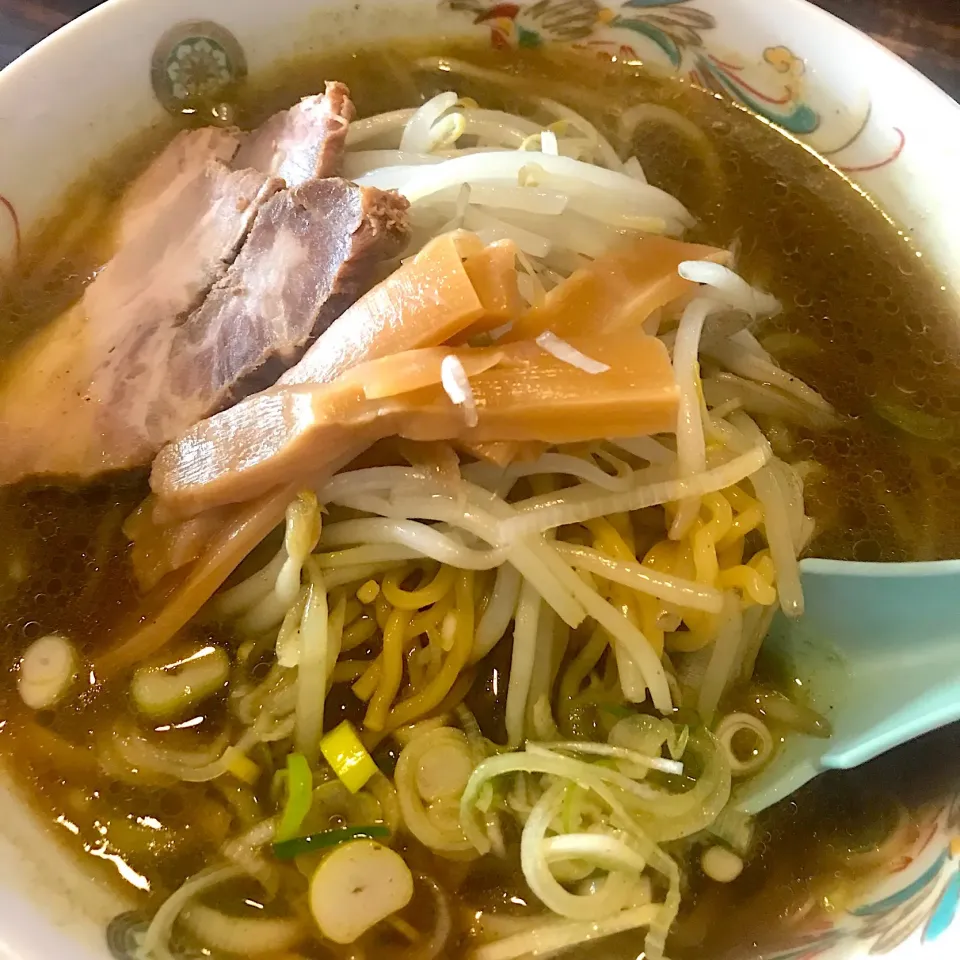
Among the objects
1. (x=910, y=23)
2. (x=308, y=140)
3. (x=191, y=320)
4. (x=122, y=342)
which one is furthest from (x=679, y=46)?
(x=122, y=342)

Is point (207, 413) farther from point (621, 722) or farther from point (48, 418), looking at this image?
point (621, 722)

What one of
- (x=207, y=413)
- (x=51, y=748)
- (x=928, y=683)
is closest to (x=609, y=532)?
(x=928, y=683)

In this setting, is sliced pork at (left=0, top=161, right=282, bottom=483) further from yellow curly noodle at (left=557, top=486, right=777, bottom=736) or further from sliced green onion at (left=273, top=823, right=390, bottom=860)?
yellow curly noodle at (left=557, top=486, right=777, bottom=736)

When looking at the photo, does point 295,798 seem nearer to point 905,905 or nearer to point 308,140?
point 905,905

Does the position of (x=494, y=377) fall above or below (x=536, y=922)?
above

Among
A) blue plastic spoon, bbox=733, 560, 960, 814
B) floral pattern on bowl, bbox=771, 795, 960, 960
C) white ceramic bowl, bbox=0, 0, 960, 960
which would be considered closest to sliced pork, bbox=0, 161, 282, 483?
white ceramic bowl, bbox=0, 0, 960, 960

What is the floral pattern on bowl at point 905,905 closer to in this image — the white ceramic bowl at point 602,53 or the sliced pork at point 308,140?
the white ceramic bowl at point 602,53
